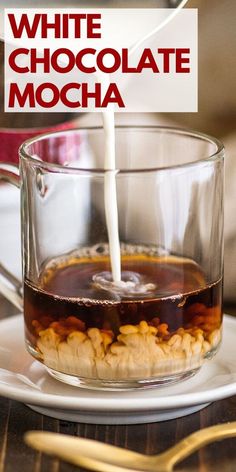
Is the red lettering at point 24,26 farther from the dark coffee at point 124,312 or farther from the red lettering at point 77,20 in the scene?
the dark coffee at point 124,312

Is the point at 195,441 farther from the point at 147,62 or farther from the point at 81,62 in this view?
the point at 147,62

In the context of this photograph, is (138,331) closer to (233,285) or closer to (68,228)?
(68,228)

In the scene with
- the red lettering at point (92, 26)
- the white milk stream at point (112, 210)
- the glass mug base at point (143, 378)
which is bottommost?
the glass mug base at point (143, 378)

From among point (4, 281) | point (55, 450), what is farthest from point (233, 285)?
point (55, 450)

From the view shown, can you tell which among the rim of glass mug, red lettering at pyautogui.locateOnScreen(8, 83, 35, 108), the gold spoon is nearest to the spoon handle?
the gold spoon

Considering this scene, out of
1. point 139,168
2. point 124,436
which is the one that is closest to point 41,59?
point 139,168

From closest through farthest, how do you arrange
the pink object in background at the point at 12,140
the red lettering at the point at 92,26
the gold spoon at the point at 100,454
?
the gold spoon at the point at 100,454
the red lettering at the point at 92,26
the pink object in background at the point at 12,140

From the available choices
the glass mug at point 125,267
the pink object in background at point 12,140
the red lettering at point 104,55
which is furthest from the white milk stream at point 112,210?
the pink object in background at point 12,140
